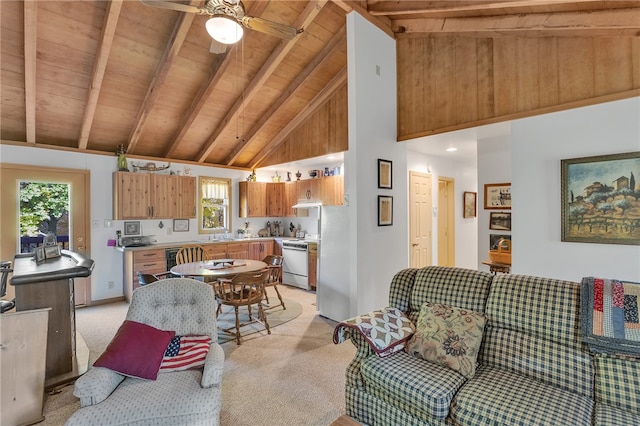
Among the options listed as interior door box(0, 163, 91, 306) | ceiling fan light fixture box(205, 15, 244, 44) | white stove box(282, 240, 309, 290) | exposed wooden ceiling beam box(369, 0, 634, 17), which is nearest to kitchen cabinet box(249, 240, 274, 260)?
white stove box(282, 240, 309, 290)

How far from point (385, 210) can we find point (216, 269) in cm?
240

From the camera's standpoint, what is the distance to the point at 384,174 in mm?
4406

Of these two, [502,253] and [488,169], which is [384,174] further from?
[502,253]

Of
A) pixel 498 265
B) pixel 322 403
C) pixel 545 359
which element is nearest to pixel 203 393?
pixel 322 403

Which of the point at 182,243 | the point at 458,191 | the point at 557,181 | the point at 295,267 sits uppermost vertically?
the point at 458,191

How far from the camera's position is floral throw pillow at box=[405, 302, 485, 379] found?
200 cm

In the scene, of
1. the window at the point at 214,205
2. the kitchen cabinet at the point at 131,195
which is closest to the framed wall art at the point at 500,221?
the window at the point at 214,205

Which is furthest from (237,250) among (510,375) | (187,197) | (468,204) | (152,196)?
(510,375)

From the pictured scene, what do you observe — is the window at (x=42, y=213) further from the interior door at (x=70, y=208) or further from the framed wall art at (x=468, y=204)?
the framed wall art at (x=468, y=204)

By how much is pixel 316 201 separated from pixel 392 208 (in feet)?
6.56

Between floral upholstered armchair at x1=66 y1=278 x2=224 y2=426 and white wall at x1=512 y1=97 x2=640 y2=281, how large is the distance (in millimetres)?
3381

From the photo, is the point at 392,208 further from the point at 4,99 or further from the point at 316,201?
the point at 4,99

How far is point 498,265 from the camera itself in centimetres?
405

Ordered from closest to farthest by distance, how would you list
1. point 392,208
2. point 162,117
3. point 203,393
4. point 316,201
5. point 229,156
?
point 203,393, point 392,208, point 162,117, point 316,201, point 229,156
